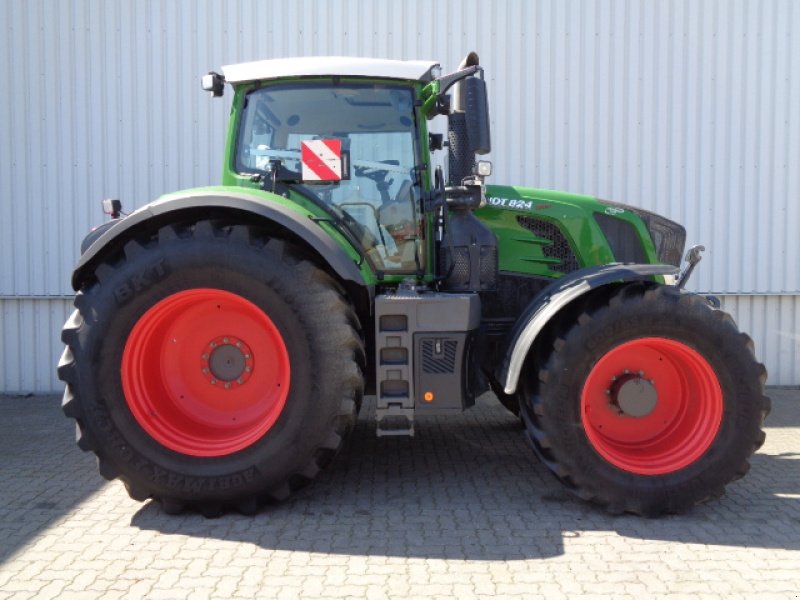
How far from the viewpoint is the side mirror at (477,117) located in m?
3.70

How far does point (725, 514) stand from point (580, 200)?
2.03 meters

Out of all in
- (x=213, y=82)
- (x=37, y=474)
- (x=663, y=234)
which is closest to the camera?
(x=213, y=82)

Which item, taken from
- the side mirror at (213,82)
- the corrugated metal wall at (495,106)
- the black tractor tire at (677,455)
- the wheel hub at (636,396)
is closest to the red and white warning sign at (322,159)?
the side mirror at (213,82)

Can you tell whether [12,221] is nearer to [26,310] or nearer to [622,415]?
[26,310]

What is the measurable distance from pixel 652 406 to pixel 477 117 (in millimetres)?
1742

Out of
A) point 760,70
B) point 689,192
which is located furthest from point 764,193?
point 760,70

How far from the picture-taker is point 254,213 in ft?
12.3

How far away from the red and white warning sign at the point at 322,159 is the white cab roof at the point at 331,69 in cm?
39

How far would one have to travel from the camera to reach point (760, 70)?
6.98m

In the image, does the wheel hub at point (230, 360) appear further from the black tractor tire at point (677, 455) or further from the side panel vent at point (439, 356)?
the black tractor tire at point (677, 455)

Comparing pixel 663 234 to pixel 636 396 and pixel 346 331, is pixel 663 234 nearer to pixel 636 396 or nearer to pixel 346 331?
pixel 636 396

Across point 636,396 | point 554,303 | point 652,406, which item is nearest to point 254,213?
point 554,303

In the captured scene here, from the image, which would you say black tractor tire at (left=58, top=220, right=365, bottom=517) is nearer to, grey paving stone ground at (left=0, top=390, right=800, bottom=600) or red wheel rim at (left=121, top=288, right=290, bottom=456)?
red wheel rim at (left=121, top=288, right=290, bottom=456)

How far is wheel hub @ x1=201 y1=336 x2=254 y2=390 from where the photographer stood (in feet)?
12.6
